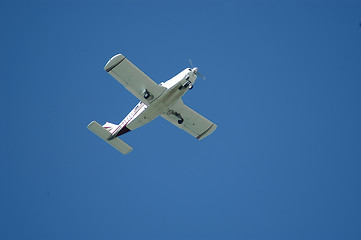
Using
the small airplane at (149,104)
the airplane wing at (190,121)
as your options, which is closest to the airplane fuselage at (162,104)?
the small airplane at (149,104)

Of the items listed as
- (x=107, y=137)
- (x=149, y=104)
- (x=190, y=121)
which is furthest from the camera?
(x=190, y=121)

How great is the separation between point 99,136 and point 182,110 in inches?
213

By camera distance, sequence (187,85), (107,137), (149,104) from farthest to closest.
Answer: (107,137), (149,104), (187,85)

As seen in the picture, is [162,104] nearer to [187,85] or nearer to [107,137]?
[187,85]

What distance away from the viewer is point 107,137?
29203 millimetres

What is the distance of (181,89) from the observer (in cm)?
2584

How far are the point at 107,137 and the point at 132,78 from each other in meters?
4.99

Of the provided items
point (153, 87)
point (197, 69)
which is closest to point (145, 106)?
point (153, 87)

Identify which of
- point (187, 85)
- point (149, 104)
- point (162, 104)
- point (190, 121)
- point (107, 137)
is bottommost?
point (107, 137)

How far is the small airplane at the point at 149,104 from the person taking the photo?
25703mm

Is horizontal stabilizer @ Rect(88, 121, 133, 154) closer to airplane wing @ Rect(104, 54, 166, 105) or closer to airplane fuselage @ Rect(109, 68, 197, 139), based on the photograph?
airplane fuselage @ Rect(109, 68, 197, 139)

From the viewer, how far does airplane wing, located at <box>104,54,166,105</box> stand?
83.9ft

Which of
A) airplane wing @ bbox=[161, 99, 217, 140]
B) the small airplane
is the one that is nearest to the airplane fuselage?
the small airplane

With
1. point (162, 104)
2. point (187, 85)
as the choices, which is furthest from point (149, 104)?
point (187, 85)
